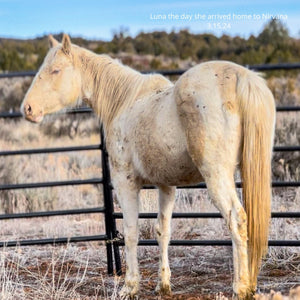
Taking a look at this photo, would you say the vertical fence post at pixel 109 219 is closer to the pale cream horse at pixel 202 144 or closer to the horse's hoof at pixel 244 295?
the pale cream horse at pixel 202 144

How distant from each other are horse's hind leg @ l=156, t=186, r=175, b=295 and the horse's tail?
37.1 inches

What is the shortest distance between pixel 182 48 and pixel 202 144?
3094cm

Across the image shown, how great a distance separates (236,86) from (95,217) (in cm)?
460

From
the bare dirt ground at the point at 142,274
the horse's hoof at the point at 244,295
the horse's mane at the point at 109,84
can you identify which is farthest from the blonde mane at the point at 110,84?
the horse's hoof at the point at 244,295

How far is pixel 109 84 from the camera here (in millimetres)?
4977

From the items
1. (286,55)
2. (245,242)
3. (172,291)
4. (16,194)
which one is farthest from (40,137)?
(286,55)

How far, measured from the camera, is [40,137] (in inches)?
566

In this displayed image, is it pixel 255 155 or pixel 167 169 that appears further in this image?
pixel 167 169

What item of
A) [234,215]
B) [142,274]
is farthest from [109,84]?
[142,274]

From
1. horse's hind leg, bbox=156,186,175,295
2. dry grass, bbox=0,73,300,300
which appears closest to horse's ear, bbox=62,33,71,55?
dry grass, bbox=0,73,300,300

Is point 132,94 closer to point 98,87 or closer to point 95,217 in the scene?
point 98,87

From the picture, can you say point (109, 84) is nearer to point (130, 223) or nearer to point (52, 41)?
point (52, 41)

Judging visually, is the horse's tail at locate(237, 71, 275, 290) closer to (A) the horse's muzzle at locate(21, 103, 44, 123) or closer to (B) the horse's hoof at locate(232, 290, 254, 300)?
(B) the horse's hoof at locate(232, 290, 254, 300)

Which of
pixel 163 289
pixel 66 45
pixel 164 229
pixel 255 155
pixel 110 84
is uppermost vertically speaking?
pixel 66 45
